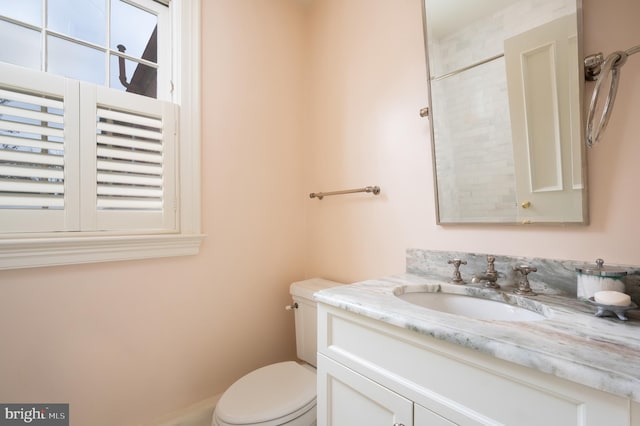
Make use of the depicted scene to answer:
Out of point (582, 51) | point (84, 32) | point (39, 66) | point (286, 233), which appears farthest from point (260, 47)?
point (582, 51)

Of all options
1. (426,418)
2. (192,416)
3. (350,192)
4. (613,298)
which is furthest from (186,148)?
(613,298)

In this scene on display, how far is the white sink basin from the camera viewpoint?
0.80m

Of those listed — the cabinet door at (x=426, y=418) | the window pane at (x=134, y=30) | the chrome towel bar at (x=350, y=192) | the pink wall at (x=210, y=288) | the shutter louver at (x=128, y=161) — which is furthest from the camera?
the chrome towel bar at (x=350, y=192)

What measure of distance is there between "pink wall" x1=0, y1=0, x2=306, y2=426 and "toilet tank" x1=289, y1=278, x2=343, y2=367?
189 millimetres

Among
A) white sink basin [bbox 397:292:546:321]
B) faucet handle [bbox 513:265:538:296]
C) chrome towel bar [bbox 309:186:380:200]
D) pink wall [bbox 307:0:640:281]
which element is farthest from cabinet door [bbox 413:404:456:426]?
chrome towel bar [bbox 309:186:380:200]

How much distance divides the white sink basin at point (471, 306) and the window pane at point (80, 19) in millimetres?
1601

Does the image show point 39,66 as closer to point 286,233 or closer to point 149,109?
point 149,109

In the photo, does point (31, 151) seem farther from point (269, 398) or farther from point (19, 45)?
point (269, 398)

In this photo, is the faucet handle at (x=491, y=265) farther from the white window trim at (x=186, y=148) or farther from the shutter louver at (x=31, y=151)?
the shutter louver at (x=31, y=151)

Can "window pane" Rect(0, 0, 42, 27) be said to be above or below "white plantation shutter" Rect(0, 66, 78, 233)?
above

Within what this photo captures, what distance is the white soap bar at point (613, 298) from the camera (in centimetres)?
59

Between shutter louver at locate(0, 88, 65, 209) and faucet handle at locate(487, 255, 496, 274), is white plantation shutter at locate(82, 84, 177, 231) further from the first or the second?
faucet handle at locate(487, 255, 496, 274)

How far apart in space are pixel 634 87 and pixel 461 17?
57 cm

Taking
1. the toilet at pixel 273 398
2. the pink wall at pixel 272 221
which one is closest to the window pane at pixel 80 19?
the pink wall at pixel 272 221
